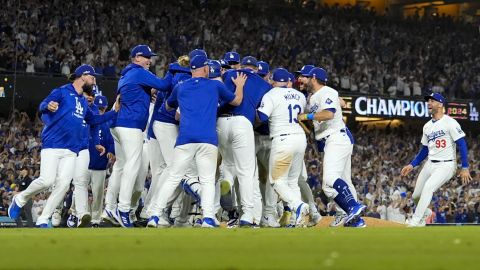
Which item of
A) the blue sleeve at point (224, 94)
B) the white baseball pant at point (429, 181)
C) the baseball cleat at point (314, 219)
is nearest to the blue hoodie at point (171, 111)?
the blue sleeve at point (224, 94)

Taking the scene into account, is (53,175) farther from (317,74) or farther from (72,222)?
(317,74)

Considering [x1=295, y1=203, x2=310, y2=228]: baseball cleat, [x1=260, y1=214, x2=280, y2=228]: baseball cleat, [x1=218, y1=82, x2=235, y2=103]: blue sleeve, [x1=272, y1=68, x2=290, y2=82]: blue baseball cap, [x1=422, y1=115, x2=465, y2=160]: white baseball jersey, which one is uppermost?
[x1=272, y1=68, x2=290, y2=82]: blue baseball cap

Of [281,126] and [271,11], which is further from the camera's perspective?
[271,11]

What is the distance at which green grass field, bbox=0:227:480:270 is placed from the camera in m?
5.92

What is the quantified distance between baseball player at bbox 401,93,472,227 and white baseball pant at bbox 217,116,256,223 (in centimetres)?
332

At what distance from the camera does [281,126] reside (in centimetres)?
1354

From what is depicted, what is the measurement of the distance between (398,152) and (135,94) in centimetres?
2364

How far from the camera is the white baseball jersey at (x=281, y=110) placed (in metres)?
13.5

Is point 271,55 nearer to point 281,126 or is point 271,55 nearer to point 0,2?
point 0,2

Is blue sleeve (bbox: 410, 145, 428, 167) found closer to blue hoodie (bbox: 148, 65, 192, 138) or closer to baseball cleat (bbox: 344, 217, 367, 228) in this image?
baseball cleat (bbox: 344, 217, 367, 228)

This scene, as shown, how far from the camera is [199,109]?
1249cm

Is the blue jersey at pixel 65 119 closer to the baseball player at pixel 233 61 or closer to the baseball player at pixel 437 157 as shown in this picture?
the baseball player at pixel 233 61

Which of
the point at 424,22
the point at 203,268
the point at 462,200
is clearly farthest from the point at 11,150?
the point at 424,22

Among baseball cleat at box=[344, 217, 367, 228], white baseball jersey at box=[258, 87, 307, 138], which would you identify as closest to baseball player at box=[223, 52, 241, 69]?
white baseball jersey at box=[258, 87, 307, 138]
